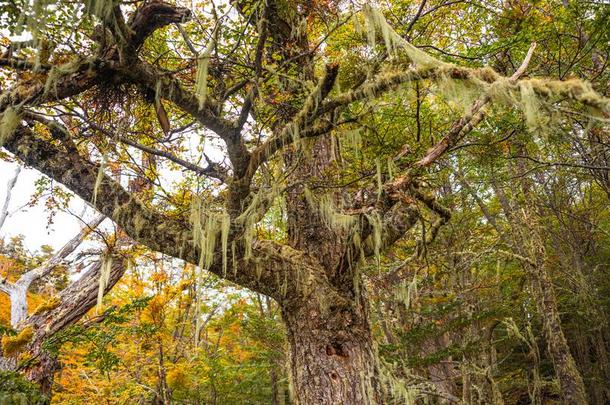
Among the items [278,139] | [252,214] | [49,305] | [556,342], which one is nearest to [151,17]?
[278,139]

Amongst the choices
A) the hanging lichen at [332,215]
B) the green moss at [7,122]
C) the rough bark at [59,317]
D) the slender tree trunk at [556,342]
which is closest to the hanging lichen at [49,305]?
the rough bark at [59,317]

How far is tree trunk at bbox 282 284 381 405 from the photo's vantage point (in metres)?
3.46

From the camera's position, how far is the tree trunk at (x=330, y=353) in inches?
136

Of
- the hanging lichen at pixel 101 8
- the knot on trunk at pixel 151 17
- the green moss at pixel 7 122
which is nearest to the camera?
the hanging lichen at pixel 101 8

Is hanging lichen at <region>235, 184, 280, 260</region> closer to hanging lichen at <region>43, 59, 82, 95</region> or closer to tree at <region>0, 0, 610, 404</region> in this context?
tree at <region>0, 0, 610, 404</region>

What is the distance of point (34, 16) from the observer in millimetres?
1937

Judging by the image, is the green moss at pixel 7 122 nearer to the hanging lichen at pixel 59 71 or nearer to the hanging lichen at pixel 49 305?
the hanging lichen at pixel 59 71

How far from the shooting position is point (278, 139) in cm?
322

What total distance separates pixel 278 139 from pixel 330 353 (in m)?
1.93

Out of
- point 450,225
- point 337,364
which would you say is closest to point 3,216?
point 337,364

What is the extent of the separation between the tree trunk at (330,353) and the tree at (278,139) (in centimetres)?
1

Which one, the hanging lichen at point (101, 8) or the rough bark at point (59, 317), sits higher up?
the hanging lichen at point (101, 8)

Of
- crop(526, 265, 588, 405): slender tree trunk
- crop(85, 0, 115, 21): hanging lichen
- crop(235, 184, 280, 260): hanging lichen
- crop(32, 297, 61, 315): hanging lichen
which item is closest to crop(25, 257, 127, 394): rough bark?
crop(32, 297, 61, 315): hanging lichen

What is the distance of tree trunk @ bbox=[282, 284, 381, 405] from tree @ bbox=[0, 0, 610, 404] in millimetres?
11
